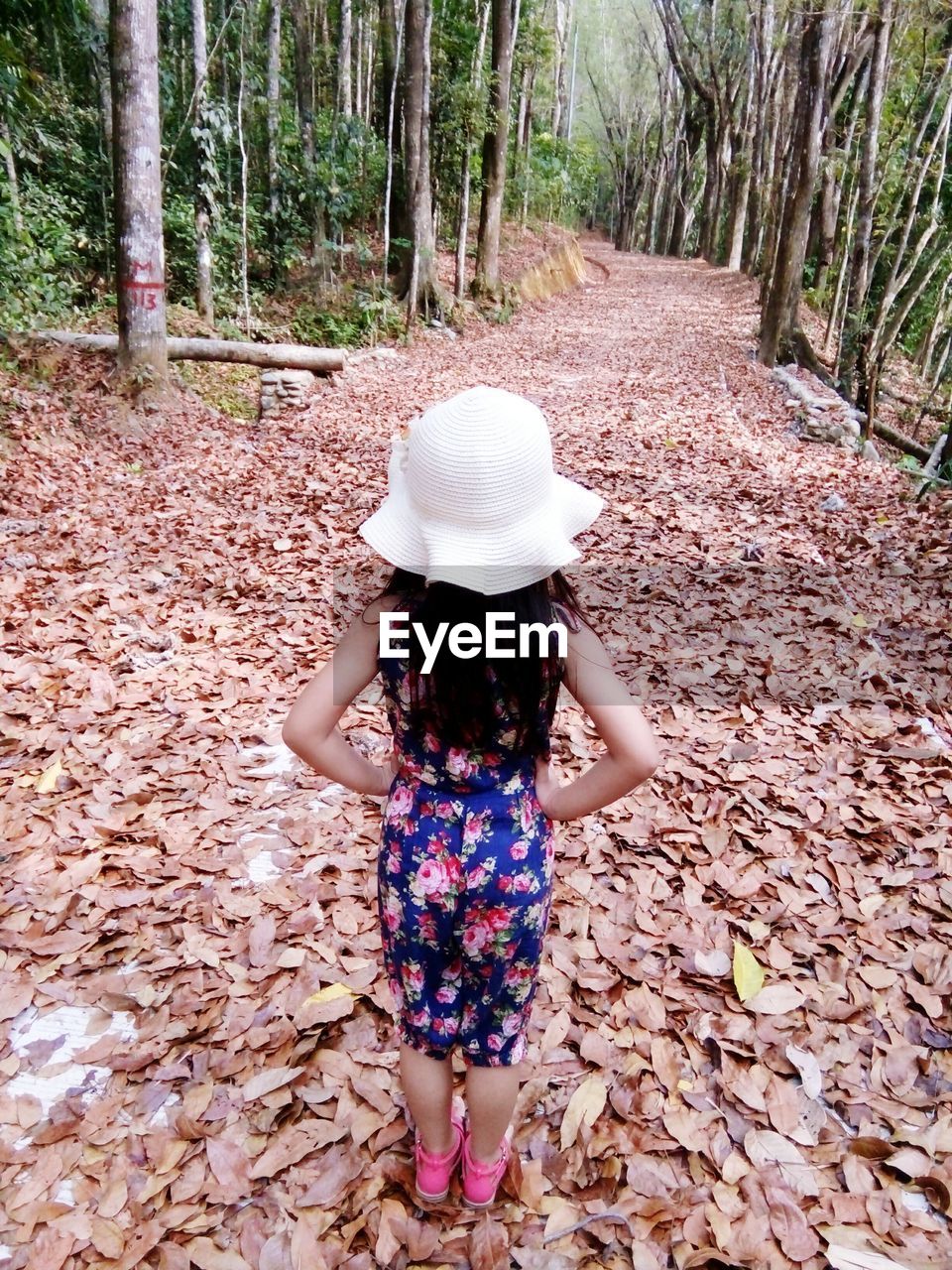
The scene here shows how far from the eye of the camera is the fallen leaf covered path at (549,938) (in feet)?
6.37

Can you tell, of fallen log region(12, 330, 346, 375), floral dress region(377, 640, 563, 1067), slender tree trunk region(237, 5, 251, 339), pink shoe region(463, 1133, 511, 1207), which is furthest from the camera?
slender tree trunk region(237, 5, 251, 339)

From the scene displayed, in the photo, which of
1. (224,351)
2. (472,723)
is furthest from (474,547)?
(224,351)

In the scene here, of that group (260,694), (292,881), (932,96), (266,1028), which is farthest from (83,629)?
(932,96)

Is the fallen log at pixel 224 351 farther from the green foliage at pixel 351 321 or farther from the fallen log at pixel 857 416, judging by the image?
the fallen log at pixel 857 416

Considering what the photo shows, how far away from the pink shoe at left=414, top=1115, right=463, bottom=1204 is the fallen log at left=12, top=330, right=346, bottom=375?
8125mm

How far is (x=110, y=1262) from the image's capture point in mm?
1825

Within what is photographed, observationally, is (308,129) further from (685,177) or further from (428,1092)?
(685,177)

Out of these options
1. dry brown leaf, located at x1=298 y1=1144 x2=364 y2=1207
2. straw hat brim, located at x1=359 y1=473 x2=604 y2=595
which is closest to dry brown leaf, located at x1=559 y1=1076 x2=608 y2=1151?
dry brown leaf, located at x1=298 y1=1144 x2=364 y2=1207

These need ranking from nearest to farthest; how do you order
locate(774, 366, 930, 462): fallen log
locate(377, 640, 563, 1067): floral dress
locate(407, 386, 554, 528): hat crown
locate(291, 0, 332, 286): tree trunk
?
1. locate(407, 386, 554, 528): hat crown
2. locate(377, 640, 563, 1067): floral dress
3. locate(774, 366, 930, 462): fallen log
4. locate(291, 0, 332, 286): tree trunk

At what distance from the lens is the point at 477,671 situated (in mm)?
1443

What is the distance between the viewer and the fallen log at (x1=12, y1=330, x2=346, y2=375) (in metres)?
8.21

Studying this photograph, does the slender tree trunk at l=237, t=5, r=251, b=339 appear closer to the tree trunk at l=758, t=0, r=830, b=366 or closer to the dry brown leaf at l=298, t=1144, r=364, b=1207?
the tree trunk at l=758, t=0, r=830, b=366

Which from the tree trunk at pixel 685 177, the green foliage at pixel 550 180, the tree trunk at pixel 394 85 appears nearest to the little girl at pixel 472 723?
the tree trunk at pixel 394 85

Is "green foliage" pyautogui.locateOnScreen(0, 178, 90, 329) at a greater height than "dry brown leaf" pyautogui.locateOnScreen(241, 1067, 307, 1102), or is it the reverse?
"green foliage" pyautogui.locateOnScreen(0, 178, 90, 329)
